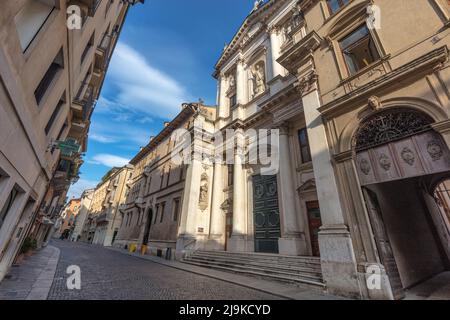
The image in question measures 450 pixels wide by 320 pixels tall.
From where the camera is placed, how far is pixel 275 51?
16.4 metres

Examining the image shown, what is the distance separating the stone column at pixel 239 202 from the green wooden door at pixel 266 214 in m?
0.89

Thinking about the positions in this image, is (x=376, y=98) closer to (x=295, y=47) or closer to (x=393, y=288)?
(x=295, y=47)

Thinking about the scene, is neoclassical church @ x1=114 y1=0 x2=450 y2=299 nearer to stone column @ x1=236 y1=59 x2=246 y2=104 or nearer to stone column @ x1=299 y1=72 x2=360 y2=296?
stone column @ x1=299 y1=72 x2=360 y2=296

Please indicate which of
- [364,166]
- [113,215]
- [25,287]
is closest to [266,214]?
[364,166]

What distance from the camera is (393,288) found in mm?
5504

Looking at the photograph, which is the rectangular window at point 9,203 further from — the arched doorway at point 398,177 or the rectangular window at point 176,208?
the rectangular window at point 176,208

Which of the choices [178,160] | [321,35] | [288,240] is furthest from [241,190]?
[321,35]

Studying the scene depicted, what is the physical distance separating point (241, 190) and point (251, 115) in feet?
19.3

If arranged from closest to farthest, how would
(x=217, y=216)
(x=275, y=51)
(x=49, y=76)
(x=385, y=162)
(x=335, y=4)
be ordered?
(x=49, y=76) → (x=385, y=162) → (x=335, y=4) → (x=217, y=216) → (x=275, y=51)

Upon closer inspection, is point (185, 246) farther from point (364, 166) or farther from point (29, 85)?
point (29, 85)

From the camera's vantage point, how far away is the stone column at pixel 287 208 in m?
10.3

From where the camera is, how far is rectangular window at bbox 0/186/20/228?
5506 millimetres

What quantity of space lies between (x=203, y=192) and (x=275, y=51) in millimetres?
12918
